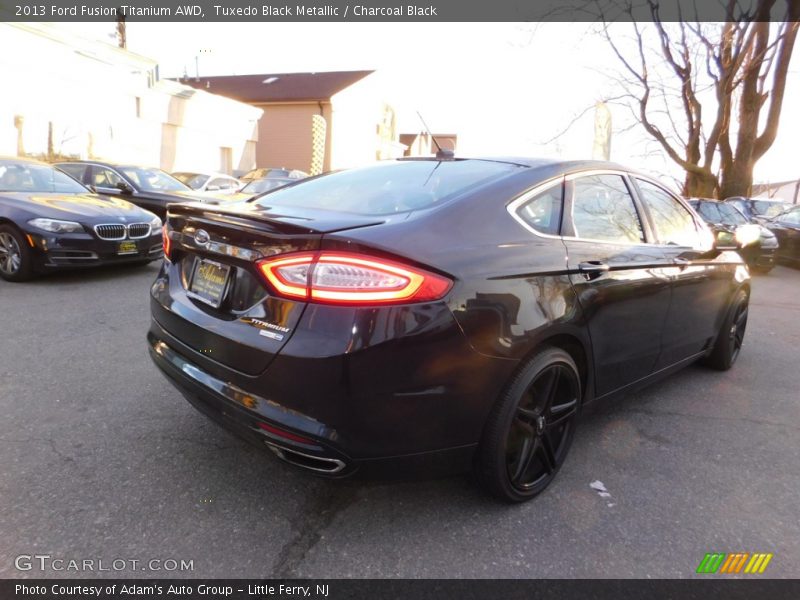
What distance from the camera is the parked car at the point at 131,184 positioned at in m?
9.48

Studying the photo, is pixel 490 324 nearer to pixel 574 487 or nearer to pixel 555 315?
pixel 555 315

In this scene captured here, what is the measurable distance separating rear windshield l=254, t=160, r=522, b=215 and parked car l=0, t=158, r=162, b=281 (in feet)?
13.8

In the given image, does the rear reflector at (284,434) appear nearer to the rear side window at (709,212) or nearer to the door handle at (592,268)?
the door handle at (592,268)

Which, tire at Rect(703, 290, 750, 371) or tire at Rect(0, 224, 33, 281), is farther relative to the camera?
tire at Rect(0, 224, 33, 281)

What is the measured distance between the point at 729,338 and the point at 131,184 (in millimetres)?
9434

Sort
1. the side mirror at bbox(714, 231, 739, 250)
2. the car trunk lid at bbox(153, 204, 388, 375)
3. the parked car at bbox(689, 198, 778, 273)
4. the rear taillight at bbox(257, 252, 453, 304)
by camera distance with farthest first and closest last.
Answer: the parked car at bbox(689, 198, 778, 273), the side mirror at bbox(714, 231, 739, 250), the car trunk lid at bbox(153, 204, 388, 375), the rear taillight at bbox(257, 252, 453, 304)

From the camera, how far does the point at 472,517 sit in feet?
7.95

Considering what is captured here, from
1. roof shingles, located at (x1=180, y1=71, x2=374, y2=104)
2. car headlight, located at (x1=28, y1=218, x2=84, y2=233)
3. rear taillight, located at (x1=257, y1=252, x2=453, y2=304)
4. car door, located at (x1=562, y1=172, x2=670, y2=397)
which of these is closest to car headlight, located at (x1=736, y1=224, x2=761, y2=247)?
car door, located at (x1=562, y1=172, x2=670, y2=397)

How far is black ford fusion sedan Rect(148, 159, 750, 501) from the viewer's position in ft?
6.45

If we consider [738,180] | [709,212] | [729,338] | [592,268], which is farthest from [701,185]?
[592,268]

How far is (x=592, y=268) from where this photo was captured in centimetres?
267

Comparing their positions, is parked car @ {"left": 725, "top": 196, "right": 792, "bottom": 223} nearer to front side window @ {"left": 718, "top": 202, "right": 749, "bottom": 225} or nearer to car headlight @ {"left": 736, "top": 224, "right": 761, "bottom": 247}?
front side window @ {"left": 718, "top": 202, "right": 749, "bottom": 225}

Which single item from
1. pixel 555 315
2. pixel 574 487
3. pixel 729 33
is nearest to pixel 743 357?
pixel 574 487

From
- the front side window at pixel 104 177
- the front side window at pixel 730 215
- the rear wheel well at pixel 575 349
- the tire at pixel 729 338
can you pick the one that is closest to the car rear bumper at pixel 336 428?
the rear wheel well at pixel 575 349
